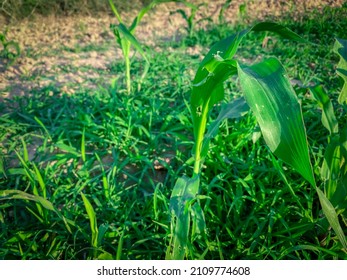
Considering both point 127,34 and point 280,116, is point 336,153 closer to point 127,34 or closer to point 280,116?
point 280,116

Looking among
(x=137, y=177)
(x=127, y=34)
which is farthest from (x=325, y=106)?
(x=127, y=34)

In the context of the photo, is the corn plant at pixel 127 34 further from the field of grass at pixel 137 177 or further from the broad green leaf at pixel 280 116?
the broad green leaf at pixel 280 116

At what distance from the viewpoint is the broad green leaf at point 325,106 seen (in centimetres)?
117

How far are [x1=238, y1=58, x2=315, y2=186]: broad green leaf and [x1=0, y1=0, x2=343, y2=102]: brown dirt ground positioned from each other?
1486 mm

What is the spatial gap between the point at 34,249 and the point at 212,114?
1001 mm

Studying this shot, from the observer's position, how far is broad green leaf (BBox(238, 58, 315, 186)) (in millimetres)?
718

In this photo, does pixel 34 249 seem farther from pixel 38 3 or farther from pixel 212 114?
pixel 38 3

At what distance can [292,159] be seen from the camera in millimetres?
724

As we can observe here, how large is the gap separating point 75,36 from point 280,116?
2.28 metres

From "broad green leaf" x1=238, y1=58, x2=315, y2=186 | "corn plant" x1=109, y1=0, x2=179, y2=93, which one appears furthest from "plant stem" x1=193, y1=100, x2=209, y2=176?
"corn plant" x1=109, y1=0, x2=179, y2=93

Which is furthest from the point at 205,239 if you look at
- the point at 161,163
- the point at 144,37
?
the point at 144,37

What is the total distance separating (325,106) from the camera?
3.87 feet

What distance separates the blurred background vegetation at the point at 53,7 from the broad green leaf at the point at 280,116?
8.12 ft

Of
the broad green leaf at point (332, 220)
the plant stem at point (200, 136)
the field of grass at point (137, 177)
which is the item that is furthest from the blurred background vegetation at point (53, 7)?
the broad green leaf at point (332, 220)
